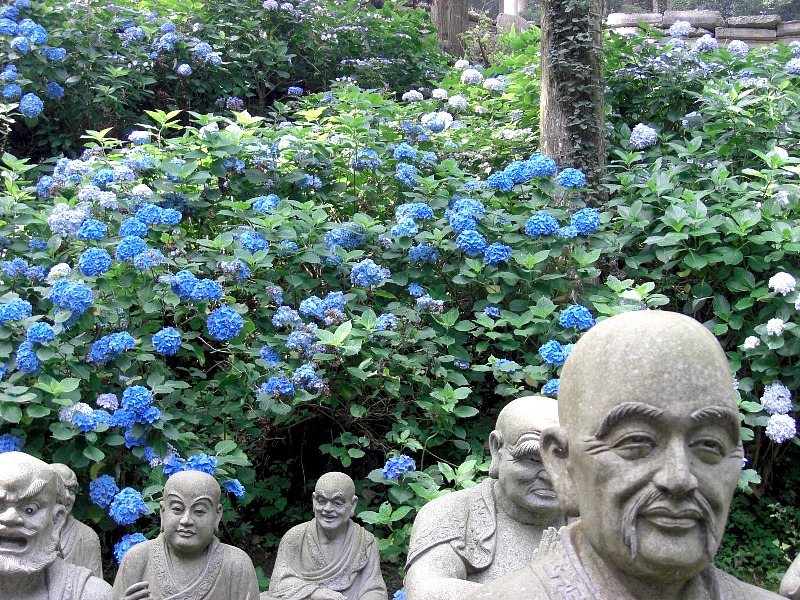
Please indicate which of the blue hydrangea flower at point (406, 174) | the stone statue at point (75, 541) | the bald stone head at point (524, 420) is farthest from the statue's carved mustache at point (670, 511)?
the blue hydrangea flower at point (406, 174)

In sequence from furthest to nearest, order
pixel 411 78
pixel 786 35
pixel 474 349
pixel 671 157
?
pixel 786 35
pixel 411 78
pixel 671 157
pixel 474 349

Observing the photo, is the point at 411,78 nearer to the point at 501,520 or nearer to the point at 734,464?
the point at 501,520

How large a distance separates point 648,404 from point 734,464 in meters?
0.22

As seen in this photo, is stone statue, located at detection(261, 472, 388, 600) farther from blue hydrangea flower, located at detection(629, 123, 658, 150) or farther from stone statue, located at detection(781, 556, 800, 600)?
blue hydrangea flower, located at detection(629, 123, 658, 150)

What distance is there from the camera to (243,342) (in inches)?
219

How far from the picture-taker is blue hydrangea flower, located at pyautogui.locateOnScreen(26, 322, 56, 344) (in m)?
4.80

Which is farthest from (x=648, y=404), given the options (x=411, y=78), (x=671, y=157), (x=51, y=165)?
(x=411, y=78)

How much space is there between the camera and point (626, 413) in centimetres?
176

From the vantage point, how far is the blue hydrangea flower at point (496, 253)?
18.8ft

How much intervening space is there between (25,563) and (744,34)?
37.6ft

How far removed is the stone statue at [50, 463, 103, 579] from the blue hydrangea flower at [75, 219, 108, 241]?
1.28m

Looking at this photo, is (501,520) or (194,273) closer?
(501,520)

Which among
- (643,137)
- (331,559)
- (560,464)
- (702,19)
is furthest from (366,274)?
(702,19)

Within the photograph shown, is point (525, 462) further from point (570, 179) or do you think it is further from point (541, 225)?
point (570, 179)
